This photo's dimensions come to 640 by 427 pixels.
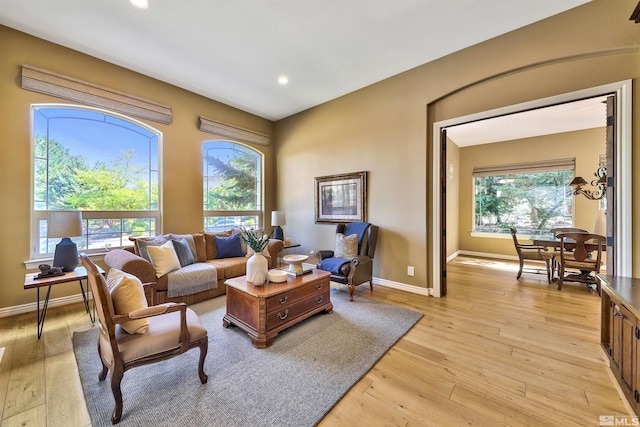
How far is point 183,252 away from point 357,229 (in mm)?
2608

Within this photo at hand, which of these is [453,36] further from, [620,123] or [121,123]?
[121,123]

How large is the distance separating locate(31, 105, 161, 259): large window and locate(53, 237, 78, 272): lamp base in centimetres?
69

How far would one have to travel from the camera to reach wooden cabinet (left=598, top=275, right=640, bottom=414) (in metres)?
1.40

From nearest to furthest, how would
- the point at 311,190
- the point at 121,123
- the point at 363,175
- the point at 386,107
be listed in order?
the point at 121,123 → the point at 386,107 → the point at 363,175 → the point at 311,190

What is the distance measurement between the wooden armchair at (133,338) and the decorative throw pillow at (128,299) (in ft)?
0.13

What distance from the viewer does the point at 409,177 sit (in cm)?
358

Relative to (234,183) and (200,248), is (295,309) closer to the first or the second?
(200,248)

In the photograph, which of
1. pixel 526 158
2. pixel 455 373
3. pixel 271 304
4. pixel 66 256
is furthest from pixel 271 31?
pixel 526 158

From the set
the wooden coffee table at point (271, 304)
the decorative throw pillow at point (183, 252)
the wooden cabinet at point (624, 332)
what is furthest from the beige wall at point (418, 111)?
the decorative throw pillow at point (183, 252)

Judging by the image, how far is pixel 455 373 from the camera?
1831 millimetres

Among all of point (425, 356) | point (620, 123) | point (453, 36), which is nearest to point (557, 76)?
point (620, 123)

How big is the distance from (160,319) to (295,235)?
11.3 ft

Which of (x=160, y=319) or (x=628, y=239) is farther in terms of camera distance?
(x=628, y=239)

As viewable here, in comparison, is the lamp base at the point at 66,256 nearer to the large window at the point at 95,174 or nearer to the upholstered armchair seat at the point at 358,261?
the large window at the point at 95,174
